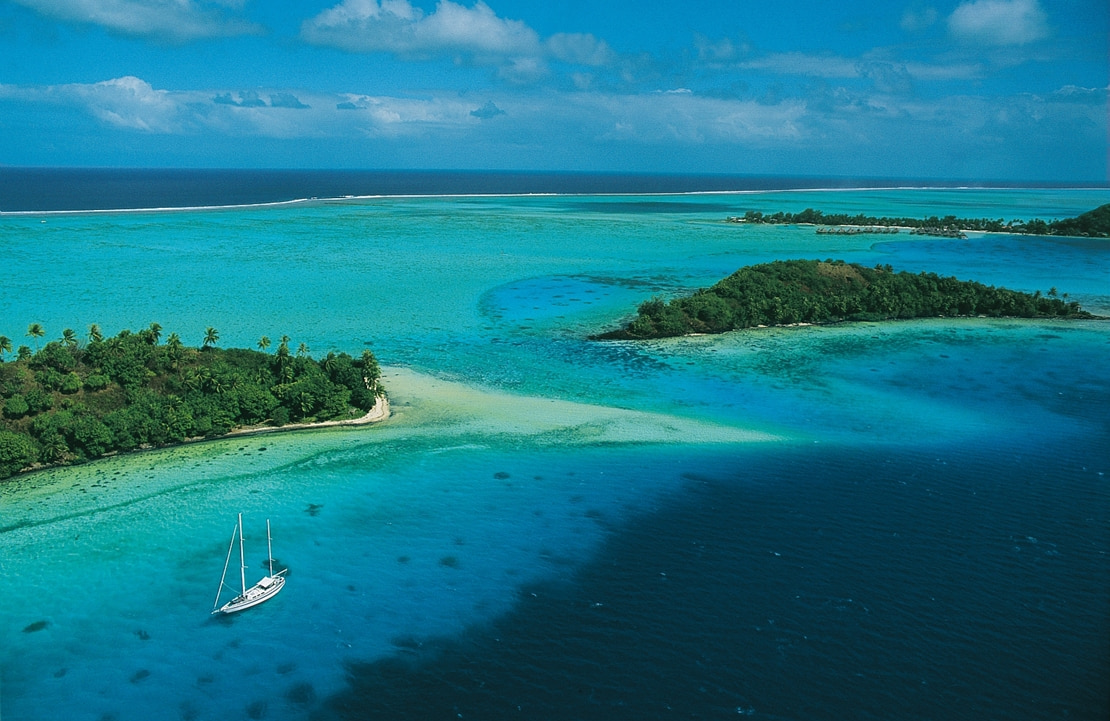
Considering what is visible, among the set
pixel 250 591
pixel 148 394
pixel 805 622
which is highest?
pixel 148 394

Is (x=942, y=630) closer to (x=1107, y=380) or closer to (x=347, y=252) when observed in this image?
(x=1107, y=380)

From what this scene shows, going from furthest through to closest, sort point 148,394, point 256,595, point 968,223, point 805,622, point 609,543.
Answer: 1. point 968,223
2. point 148,394
3. point 609,543
4. point 256,595
5. point 805,622

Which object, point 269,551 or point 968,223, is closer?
point 269,551

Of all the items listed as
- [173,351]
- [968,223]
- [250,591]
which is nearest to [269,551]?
[250,591]

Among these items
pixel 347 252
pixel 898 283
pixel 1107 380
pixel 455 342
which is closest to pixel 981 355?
pixel 1107 380

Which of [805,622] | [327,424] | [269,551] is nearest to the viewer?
[805,622]

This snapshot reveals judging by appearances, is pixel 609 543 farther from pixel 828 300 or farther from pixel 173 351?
pixel 828 300

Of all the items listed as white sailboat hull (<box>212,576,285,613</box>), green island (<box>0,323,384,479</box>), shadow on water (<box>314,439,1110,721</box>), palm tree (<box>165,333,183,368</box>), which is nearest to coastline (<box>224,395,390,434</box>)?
green island (<box>0,323,384,479</box>)
